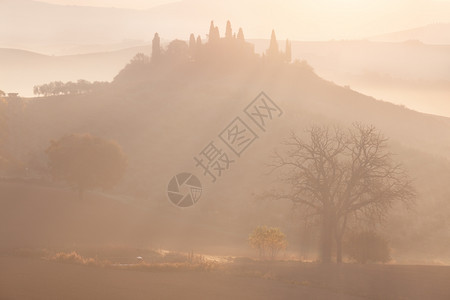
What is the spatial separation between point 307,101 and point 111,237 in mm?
117599

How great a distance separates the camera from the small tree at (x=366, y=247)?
167 ft

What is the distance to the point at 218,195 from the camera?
338ft

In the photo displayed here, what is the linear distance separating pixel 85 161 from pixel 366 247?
40.8 m

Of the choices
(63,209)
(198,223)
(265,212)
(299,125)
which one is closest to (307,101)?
(299,125)

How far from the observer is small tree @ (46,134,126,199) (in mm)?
76375

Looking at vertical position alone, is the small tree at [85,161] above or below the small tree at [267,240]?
above

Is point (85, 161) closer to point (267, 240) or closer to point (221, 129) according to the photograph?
point (267, 240)

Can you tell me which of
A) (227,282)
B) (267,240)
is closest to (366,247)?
(267,240)

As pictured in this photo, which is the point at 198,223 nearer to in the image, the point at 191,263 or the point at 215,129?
the point at 191,263

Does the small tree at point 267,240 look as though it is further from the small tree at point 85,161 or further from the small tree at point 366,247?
the small tree at point 85,161

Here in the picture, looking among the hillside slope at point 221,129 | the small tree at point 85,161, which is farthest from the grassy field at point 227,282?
the small tree at point 85,161

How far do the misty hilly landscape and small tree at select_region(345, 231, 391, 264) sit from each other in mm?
129

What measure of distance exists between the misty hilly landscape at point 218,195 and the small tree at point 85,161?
193mm

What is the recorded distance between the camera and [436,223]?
288 ft
